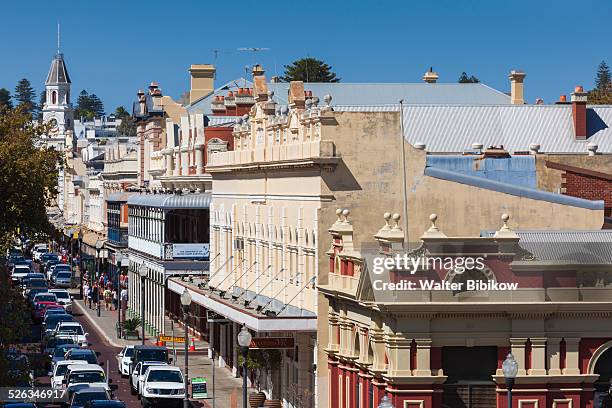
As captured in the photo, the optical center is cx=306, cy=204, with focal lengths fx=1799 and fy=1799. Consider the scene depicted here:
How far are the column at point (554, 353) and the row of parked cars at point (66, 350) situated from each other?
12.7 m

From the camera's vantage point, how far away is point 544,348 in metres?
42.2

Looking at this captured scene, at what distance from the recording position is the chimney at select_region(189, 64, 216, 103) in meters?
102

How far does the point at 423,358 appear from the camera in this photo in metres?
41.8

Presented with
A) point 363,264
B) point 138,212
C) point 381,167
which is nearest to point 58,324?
point 138,212

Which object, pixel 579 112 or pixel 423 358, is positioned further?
pixel 579 112

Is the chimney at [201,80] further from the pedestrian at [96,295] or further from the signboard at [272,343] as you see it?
the signboard at [272,343]

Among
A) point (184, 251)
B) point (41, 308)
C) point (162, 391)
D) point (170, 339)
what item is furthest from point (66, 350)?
point (41, 308)

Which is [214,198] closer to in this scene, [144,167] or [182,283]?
[182,283]

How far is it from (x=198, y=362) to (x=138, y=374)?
11.6m

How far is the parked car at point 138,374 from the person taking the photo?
2376 inches

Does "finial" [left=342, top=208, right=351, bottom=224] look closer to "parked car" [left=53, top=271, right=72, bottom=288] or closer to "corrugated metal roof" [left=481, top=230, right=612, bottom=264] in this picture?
"corrugated metal roof" [left=481, top=230, right=612, bottom=264]

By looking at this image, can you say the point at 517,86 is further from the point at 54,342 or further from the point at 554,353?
the point at 554,353

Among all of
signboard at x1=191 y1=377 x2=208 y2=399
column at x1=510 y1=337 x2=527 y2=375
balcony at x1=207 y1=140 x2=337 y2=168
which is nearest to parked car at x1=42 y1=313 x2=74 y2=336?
balcony at x1=207 y1=140 x2=337 y2=168

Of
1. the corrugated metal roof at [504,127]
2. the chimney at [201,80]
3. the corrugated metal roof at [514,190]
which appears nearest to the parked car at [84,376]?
the corrugated metal roof at [514,190]
